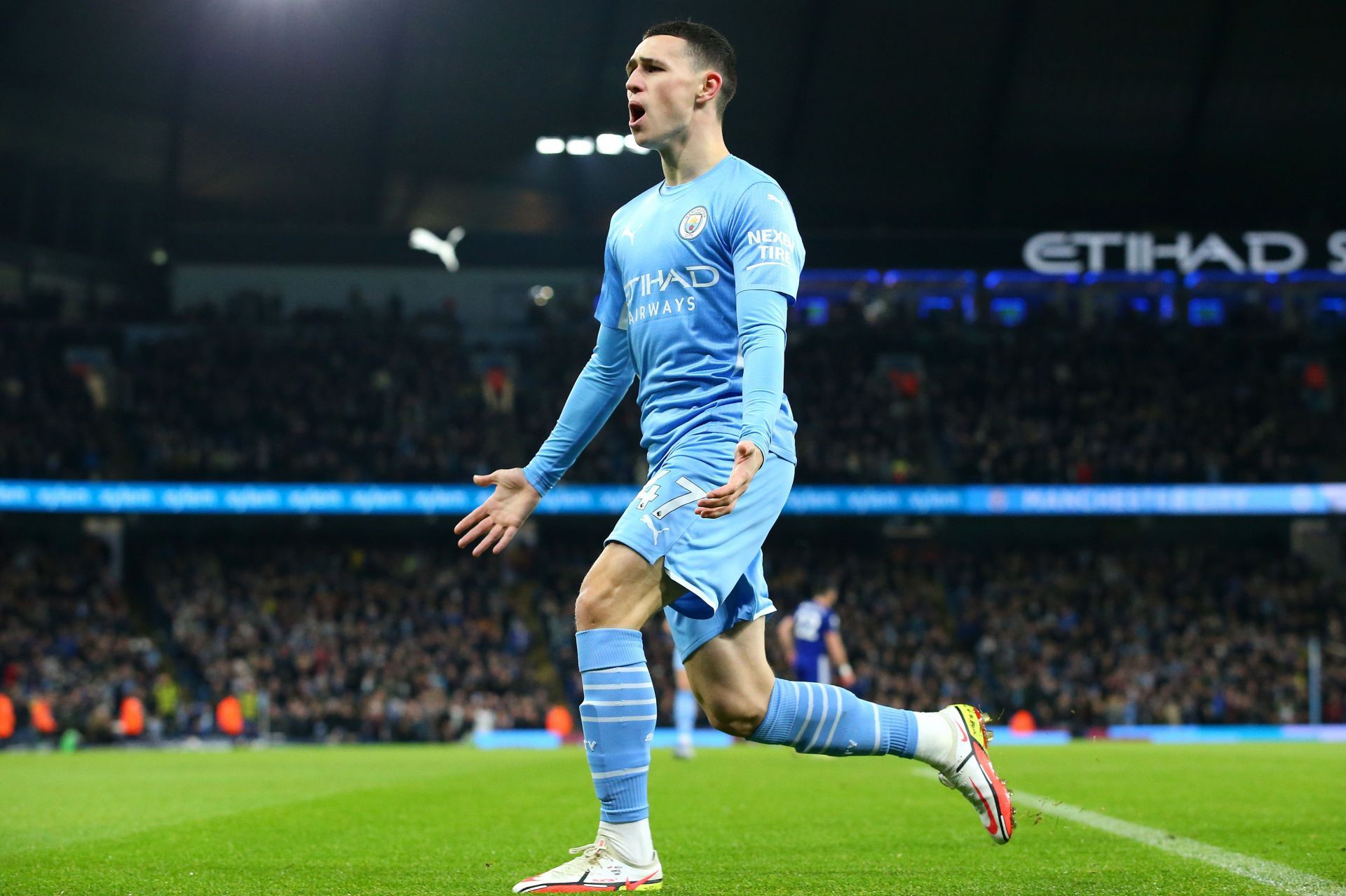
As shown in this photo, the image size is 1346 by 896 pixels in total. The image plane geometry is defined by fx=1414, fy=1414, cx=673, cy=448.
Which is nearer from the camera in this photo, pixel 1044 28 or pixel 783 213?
pixel 783 213

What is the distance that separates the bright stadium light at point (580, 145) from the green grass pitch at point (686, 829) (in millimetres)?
19770

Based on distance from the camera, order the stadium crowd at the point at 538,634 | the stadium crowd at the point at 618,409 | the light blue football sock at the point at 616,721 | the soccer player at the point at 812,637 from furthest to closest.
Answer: the stadium crowd at the point at 618,409 → the stadium crowd at the point at 538,634 → the soccer player at the point at 812,637 → the light blue football sock at the point at 616,721

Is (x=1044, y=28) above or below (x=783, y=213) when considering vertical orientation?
above

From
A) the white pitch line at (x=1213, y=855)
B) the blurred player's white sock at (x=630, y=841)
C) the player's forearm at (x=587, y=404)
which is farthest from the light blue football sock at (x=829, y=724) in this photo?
the white pitch line at (x=1213, y=855)

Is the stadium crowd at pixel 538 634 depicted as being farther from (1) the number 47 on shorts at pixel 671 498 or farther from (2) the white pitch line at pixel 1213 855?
(1) the number 47 on shorts at pixel 671 498

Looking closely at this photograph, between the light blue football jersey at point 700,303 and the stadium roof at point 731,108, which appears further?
the stadium roof at point 731,108

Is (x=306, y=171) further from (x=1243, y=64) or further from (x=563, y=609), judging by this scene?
(x=1243, y=64)

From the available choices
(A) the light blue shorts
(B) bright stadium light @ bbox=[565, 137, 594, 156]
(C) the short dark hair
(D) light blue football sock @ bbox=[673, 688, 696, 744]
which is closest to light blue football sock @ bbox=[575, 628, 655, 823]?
(A) the light blue shorts

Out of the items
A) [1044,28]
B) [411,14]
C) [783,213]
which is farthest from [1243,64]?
[783,213]

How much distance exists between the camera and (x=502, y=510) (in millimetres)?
4434

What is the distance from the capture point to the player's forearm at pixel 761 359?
3818mm

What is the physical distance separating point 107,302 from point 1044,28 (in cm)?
2236

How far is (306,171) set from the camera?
105ft

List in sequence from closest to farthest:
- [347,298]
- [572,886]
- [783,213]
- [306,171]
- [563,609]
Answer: [572,886]
[783,213]
[563,609]
[306,171]
[347,298]
